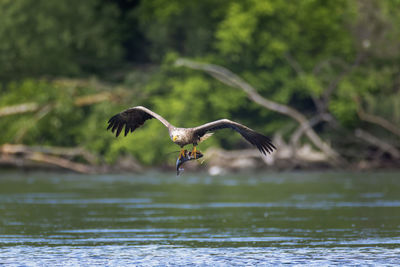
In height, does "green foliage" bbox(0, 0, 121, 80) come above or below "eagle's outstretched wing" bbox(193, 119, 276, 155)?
above

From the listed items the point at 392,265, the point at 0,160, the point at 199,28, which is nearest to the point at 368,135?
the point at 199,28

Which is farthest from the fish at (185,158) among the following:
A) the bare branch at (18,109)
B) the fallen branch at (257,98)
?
the bare branch at (18,109)

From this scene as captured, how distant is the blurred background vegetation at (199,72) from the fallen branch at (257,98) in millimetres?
797

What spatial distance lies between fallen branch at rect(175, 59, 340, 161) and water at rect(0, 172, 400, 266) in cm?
318

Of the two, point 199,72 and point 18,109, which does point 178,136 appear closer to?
point 18,109

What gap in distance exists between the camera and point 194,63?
41.5 metres

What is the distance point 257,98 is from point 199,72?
5044mm

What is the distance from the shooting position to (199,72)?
143 ft

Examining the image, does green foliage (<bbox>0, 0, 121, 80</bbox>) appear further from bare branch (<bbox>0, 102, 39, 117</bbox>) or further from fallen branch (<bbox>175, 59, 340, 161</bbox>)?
fallen branch (<bbox>175, 59, 340, 161</bbox>)

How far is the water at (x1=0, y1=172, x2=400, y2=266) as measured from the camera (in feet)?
50.2

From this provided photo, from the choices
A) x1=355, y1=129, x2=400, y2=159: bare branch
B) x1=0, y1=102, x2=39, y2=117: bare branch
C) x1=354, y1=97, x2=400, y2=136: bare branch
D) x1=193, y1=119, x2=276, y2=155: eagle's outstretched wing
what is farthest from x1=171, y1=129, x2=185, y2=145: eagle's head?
x1=0, y1=102, x2=39, y2=117: bare branch

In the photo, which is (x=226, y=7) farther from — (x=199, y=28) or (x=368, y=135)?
(x=368, y=135)

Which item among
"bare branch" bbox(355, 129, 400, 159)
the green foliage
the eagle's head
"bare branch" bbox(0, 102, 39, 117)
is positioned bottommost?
the eagle's head

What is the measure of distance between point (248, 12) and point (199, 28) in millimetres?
3638
